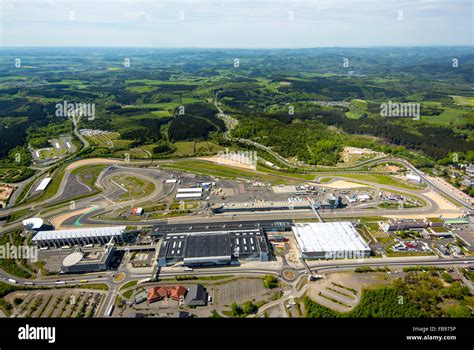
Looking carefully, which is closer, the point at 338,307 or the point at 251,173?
the point at 338,307

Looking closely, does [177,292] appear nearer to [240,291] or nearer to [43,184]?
[240,291]

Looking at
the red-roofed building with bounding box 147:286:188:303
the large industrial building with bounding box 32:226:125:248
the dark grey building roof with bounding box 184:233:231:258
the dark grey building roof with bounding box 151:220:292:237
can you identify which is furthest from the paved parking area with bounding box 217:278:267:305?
the large industrial building with bounding box 32:226:125:248

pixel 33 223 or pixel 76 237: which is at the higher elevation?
Answer: pixel 33 223

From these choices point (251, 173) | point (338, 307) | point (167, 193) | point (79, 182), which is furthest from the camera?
point (251, 173)

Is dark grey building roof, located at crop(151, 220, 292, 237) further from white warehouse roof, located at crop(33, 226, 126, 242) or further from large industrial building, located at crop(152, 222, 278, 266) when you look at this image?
white warehouse roof, located at crop(33, 226, 126, 242)

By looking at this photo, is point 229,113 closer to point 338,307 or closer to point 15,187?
point 15,187

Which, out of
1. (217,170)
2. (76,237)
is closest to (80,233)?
(76,237)
